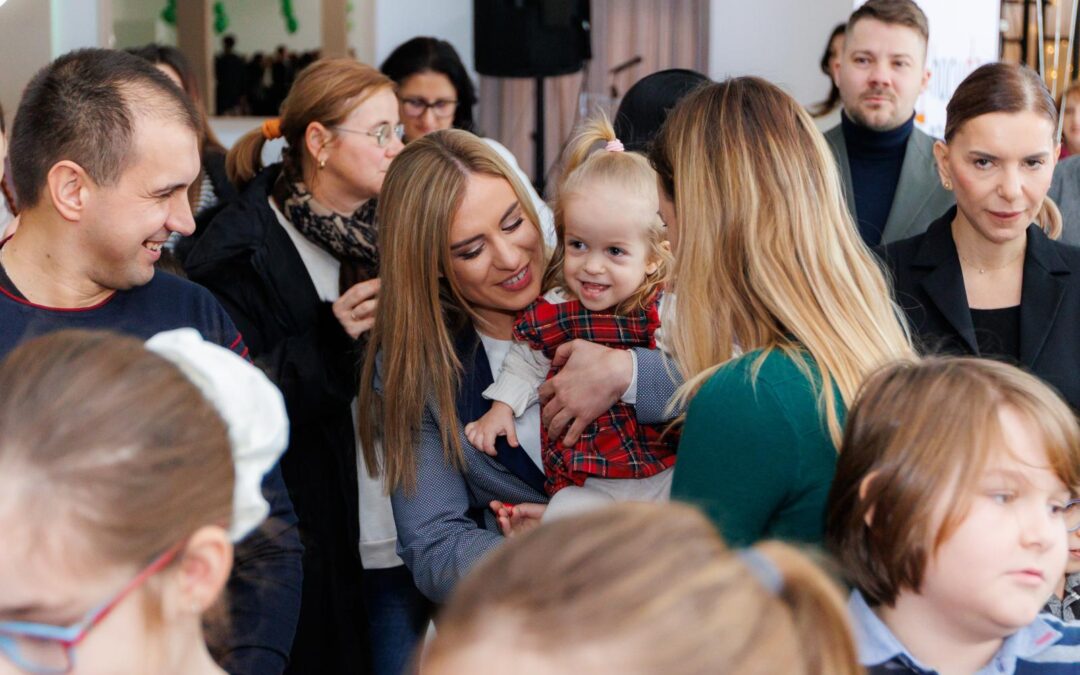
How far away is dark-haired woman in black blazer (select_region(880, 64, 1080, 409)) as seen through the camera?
2.71 metres

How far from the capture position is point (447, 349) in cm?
241

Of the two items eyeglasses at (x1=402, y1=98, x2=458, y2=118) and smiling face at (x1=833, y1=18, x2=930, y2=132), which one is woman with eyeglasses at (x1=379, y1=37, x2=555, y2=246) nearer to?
eyeglasses at (x1=402, y1=98, x2=458, y2=118)

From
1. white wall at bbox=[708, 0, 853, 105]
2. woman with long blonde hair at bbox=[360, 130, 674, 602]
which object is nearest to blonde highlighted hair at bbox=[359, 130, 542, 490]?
woman with long blonde hair at bbox=[360, 130, 674, 602]

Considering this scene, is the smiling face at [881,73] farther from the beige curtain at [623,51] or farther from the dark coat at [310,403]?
the beige curtain at [623,51]

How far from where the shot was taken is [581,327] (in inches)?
98.3

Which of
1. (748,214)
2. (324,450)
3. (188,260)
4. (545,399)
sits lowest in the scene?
(324,450)

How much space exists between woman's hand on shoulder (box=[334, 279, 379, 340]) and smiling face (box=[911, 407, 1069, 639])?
4.77 feet

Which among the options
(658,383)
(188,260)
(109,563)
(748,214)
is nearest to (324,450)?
(188,260)

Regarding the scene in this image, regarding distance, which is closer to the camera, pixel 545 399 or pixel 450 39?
pixel 545 399

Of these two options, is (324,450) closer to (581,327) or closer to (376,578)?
(376,578)

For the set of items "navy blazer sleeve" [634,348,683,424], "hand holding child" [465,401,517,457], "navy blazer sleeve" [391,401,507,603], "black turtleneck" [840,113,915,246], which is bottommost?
"navy blazer sleeve" [391,401,507,603]

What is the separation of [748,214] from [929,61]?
9.45ft

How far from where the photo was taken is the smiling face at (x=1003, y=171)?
108 inches

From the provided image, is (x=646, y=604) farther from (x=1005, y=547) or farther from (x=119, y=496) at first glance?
(x=1005, y=547)
